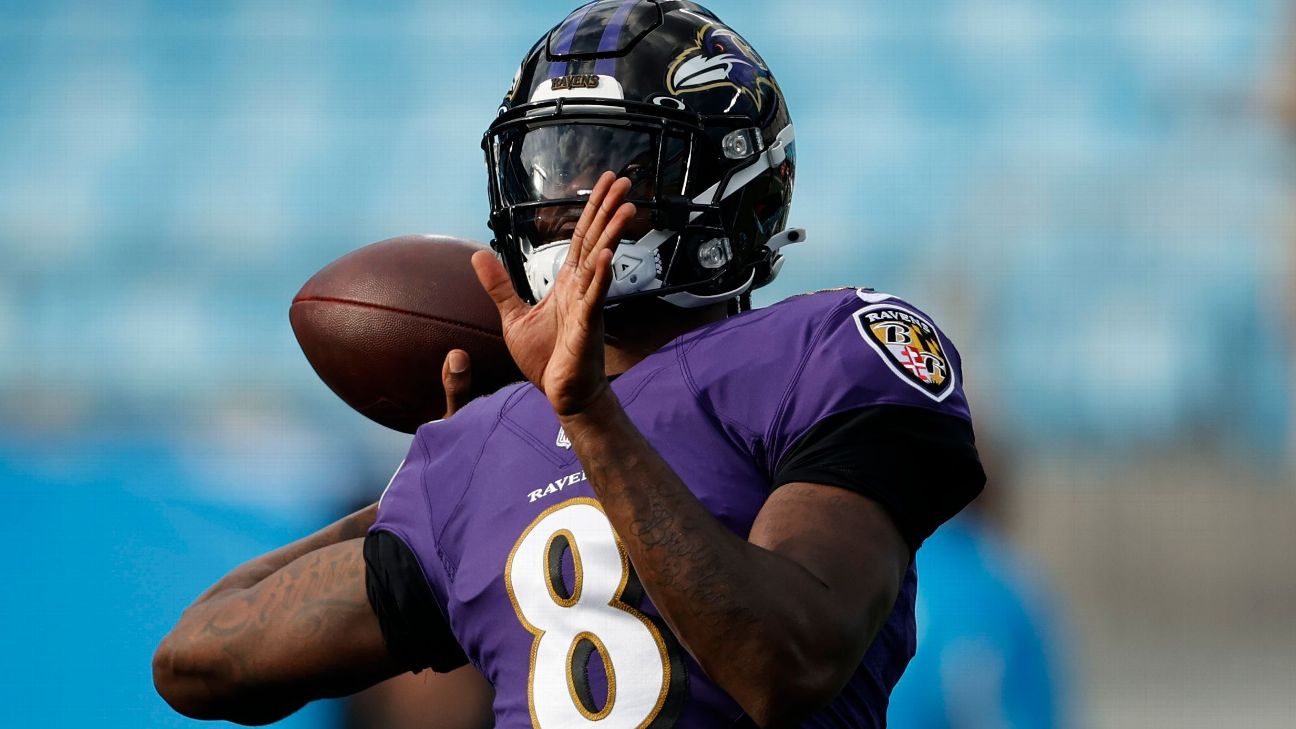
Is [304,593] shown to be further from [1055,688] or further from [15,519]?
[15,519]

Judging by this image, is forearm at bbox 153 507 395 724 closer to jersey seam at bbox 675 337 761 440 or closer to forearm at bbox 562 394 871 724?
jersey seam at bbox 675 337 761 440

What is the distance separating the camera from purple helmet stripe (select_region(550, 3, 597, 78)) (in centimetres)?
221

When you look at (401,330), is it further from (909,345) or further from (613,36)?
(909,345)

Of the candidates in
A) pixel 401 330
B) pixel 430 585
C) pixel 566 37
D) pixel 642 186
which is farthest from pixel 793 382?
pixel 401 330

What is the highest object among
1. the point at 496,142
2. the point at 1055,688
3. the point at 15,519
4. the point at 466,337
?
the point at 496,142

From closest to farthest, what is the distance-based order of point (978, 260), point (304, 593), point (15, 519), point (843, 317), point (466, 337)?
1. point (843, 317)
2. point (304, 593)
3. point (466, 337)
4. point (15, 519)
5. point (978, 260)

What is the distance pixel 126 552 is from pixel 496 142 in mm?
2388

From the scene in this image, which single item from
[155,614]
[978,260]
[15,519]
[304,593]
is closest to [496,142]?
[304,593]

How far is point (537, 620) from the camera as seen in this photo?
193 centimetres

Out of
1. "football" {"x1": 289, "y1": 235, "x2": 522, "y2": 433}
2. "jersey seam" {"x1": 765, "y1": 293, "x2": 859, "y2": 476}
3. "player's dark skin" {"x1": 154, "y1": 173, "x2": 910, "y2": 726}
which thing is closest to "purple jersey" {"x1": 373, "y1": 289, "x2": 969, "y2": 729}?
"jersey seam" {"x1": 765, "y1": 293, "x2": 859, "y2": 476}

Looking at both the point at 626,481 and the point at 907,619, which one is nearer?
the point at 626,481

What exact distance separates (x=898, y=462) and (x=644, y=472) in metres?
0.29

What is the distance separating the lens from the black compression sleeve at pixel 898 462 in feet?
5.64

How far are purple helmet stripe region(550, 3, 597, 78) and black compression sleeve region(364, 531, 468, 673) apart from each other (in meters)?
0.66
